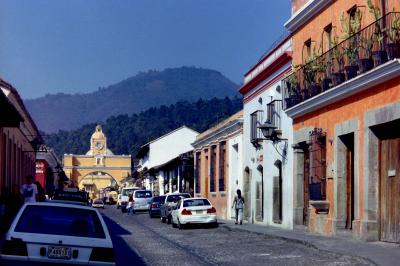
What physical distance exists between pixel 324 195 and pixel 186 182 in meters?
35.1

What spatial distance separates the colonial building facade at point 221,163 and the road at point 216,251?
12007 mm

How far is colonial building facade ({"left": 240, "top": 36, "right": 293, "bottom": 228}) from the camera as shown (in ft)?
97.7

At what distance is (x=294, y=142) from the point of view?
93.1 feet

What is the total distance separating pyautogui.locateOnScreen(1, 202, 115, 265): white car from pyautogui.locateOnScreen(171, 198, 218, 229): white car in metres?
20.7

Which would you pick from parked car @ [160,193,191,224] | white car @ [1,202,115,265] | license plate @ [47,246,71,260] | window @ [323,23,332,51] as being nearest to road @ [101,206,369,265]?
white car @ [1,202,115,265]

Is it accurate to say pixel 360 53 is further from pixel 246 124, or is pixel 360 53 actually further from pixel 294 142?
pixel 246 124

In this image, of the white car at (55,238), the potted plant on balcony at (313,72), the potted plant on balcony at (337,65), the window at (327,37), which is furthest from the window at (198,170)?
the white car at (55,238)

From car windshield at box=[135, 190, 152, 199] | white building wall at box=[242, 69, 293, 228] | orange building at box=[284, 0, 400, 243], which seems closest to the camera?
orange building at box=[284, 0, 400, 243]

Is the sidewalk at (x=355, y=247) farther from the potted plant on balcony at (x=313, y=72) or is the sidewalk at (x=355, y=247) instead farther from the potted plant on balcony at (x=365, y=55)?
the potted plant on balcony at (x=313, y=72)

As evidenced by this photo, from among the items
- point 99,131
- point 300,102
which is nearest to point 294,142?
point 300,102

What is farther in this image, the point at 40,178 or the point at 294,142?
the point at 40,178

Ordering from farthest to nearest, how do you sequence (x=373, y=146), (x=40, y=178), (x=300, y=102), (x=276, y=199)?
(x=40, y=178)
(x=276, y=199)
(x=300, y=102)
(x=373, y=146)

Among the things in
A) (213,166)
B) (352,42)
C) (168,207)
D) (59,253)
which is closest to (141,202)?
(213,166)

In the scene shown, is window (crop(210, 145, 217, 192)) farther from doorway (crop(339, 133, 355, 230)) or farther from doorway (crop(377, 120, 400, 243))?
doorway (crop(377, 120, 400, 243))
